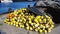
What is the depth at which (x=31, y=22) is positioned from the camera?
18.6ft

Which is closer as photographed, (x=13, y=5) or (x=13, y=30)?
(x=13, y=30)

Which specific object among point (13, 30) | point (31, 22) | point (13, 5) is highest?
point (13, 5)

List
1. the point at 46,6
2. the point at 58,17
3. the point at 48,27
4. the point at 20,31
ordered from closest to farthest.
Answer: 1. the point at 20,31
2. the point at 48,27
3. the point at 58,17
4. the point at 46,6

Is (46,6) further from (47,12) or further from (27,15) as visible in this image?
(27,15)

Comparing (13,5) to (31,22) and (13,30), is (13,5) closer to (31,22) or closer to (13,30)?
(31,22)

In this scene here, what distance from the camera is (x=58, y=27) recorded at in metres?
5.81

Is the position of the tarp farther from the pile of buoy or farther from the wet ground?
the wet ground

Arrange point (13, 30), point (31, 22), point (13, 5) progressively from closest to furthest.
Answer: point (13, 30)
point (31, 22)
point (13, 5)

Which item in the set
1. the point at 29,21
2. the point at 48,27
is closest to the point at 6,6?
the point at 29,21

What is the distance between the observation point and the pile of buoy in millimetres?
5453

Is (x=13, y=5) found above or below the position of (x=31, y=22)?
above

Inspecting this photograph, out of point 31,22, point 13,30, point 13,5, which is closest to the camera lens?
point 13,30

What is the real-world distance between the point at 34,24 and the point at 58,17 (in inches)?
62.7

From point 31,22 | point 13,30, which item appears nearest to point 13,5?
point 31,22
